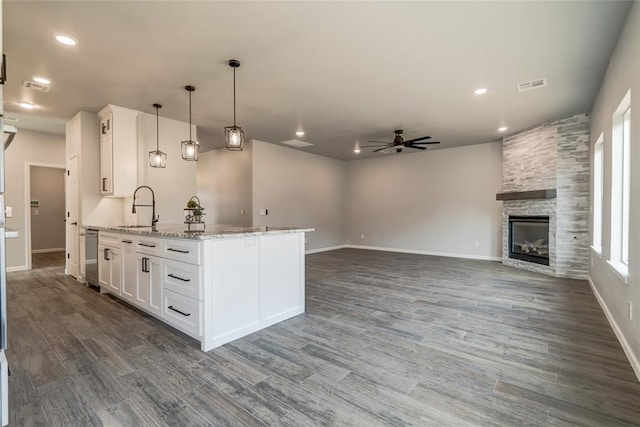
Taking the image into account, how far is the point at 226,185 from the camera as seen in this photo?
24.4 feet

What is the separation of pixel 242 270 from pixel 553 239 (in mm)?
5364

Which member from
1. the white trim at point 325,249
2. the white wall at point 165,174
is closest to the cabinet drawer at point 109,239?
the white wall at point 165,174

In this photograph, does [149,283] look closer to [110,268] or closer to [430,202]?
[110,268]

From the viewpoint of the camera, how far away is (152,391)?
1.98 m

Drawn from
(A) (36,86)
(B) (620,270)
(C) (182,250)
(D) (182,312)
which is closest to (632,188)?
(B) (620,270)

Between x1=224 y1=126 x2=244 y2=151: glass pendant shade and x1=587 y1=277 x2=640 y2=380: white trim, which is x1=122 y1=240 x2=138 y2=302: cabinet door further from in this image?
x1=587 y1=277 x2=640 y2=380: white trim

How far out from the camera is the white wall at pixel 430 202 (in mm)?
7059

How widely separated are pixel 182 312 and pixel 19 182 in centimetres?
568

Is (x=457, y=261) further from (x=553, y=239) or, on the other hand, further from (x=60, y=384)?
(x=60, y=384)

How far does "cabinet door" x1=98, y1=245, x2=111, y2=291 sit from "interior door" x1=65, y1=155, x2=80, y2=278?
1151mm

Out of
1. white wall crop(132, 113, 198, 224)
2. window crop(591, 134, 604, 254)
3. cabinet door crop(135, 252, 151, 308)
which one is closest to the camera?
cabinet door crop(135, 252, 151, 308)

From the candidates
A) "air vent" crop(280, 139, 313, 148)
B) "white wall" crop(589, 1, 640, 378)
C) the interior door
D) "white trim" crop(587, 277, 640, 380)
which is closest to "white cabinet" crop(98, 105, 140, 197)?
the interior door

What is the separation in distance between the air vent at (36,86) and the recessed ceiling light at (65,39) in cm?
140

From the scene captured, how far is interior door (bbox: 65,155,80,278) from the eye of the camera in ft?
16.5
